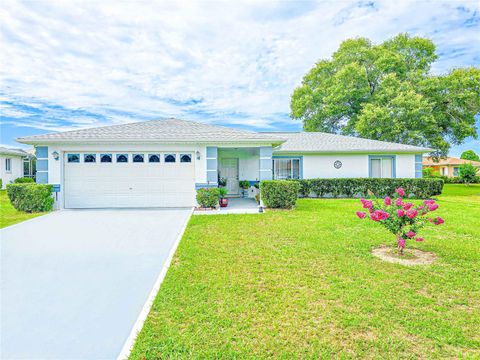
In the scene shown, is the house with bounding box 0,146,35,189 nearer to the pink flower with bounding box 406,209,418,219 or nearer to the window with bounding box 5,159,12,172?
the window with bounding box 5,159,12,172

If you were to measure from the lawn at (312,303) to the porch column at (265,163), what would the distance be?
6262 millimetres

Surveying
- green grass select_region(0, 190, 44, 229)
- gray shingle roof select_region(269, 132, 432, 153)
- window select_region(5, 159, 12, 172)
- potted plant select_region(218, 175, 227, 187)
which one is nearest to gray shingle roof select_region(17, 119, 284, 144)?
green grass select_region(0, 190, 44, 229)

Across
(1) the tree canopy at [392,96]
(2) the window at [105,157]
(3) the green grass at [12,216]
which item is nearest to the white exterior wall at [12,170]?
(3) the green grass at [12,216]

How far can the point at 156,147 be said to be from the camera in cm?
1256

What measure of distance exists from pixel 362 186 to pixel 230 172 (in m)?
7.90

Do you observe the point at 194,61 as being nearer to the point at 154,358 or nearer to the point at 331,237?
the point at 331,237

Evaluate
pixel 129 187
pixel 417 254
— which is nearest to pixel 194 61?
pixel 129 187

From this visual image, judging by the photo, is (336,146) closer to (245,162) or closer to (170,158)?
(245,162)

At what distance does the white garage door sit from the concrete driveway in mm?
3305

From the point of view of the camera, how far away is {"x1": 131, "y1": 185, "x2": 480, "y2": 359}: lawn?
2.98m

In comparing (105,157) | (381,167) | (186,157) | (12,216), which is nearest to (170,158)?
(186,157)

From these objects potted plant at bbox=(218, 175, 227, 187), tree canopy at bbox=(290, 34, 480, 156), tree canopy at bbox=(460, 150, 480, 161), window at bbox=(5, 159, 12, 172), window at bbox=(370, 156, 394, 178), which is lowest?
potted plant at bbox=(218, 175, 227, 187)

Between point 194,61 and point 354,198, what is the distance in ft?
40.8

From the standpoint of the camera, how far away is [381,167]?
58.8 feet
